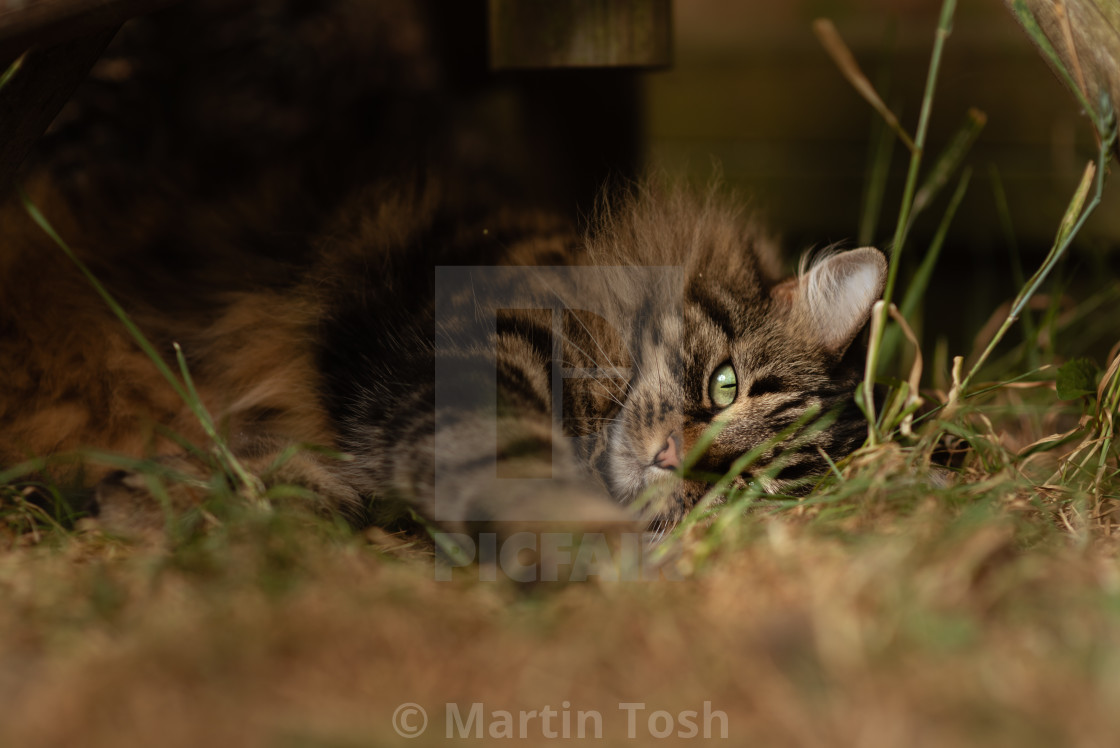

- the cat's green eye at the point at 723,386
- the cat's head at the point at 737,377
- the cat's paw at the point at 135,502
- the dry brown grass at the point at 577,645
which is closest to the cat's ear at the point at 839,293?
the cat's head at the point at 737,377

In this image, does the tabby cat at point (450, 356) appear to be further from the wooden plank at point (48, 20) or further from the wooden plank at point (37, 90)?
the wooden plank at point (48, 20)

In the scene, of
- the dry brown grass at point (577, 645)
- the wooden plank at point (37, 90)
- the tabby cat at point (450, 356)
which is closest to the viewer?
the dry brown grass at point (577, 645)

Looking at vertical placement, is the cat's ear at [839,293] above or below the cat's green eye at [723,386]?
above

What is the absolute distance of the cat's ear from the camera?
1390mm

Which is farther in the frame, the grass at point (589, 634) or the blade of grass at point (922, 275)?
the blade of grass at point (922, 275)

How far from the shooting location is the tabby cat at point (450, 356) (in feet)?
4.31

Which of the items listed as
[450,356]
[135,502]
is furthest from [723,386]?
[135,502]

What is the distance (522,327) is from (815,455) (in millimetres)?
524

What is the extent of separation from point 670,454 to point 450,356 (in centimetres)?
39

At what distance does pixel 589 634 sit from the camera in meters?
0.80

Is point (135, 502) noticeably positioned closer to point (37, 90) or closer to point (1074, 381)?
point (37, 90)

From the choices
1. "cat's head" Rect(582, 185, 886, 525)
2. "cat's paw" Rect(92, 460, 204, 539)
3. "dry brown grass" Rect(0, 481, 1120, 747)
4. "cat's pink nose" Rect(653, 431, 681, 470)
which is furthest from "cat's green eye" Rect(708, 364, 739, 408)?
"cat's paw" Rect(92, 460, 204, 539)

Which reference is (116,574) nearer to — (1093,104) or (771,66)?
(1093,104)

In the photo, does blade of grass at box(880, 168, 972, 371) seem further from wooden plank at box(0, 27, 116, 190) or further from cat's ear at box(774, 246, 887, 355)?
wooden plank at box(0, 27, 116, 190)
